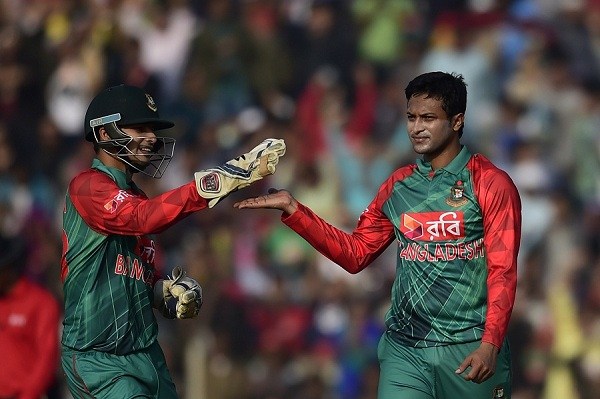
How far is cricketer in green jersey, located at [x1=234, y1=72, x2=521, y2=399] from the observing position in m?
5.36

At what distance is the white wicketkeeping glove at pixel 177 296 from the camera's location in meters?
5.68

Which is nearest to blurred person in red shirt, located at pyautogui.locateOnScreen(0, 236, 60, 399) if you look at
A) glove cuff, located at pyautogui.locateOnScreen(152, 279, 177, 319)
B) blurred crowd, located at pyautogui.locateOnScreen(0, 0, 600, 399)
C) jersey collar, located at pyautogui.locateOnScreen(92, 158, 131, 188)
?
glove cuff, located at pyautogui.locateOnScreen(152, 279, 177, 319)

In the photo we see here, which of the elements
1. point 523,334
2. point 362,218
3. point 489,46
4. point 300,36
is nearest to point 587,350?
point 523,334

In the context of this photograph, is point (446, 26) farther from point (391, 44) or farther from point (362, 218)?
point (362, 218)

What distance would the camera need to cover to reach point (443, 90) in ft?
18.3

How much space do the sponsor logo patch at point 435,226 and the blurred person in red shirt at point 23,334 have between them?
3.11 metres

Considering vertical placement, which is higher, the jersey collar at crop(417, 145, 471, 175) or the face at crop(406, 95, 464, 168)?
the face at crop(406, 95, 464, 168)

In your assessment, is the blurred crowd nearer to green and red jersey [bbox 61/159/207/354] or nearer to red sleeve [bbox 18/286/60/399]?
red sleeve [bbox 18/286/60/399]

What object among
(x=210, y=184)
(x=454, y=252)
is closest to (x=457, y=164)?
(x=454, y=252)

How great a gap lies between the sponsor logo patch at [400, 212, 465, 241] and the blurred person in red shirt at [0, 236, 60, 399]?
311 cm

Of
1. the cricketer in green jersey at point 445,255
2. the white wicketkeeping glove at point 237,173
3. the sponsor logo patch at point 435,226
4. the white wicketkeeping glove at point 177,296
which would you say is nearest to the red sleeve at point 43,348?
the white wicketkeeping glove at point 177,296

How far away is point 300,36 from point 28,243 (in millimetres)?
3333

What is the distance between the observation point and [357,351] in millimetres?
10727

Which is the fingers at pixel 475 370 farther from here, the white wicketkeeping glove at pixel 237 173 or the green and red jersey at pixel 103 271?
the green and red jersey at pixel 103 271
